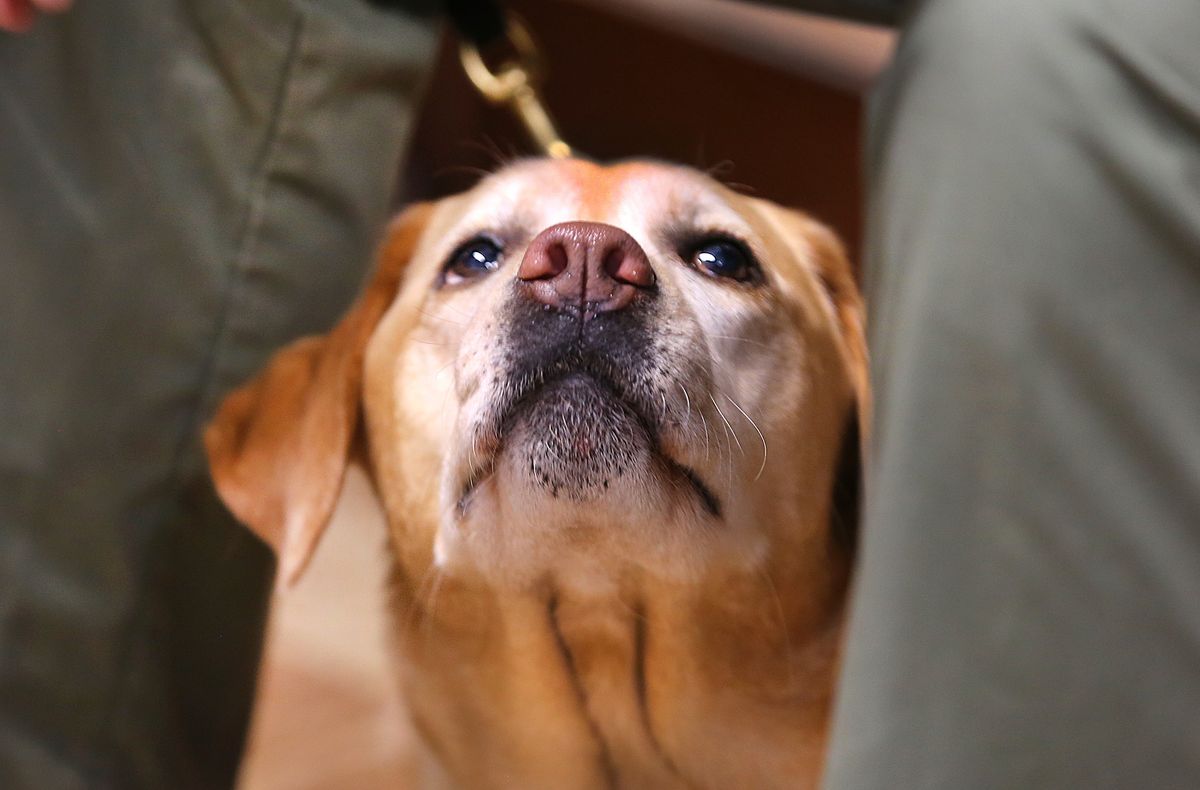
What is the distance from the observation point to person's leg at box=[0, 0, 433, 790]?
1.04 metres

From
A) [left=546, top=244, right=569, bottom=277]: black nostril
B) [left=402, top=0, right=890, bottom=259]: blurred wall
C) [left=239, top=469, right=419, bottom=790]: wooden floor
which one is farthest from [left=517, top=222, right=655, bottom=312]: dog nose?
[left=239, top=469, right=419, bottom=790]: wooden floor

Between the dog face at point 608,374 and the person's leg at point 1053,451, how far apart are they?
17cm

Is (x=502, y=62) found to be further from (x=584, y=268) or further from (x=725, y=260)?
(x=584, y=268)

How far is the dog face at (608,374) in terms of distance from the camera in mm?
777

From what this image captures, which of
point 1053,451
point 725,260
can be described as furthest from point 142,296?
point 1053,451

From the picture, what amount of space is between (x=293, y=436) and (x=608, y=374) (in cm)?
48

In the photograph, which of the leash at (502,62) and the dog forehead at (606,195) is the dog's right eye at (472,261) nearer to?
the dog forehead at (606,195)

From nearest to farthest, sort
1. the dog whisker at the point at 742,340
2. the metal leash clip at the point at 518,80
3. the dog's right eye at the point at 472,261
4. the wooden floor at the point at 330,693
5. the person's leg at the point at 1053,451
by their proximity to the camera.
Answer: the person's leg at the point at 1053,451, the dog whisker at the point at 742,340, the dog's right eye at the point at 472,261, the metal leash clip at the point at 518,80, the wooden floor at the point at 330,693

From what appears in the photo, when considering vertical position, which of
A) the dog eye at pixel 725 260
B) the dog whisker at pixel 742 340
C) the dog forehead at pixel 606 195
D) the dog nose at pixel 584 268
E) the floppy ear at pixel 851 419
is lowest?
the floppy ear at pixel 851 419

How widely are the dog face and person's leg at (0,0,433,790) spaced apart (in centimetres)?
18

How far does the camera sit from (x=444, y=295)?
102 centimetres

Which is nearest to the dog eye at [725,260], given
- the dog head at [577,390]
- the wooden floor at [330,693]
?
the dog head at [577,390]

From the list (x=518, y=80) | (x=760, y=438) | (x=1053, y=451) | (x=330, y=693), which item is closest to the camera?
(x=1053, y=451)

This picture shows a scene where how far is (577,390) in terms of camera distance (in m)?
0.78
